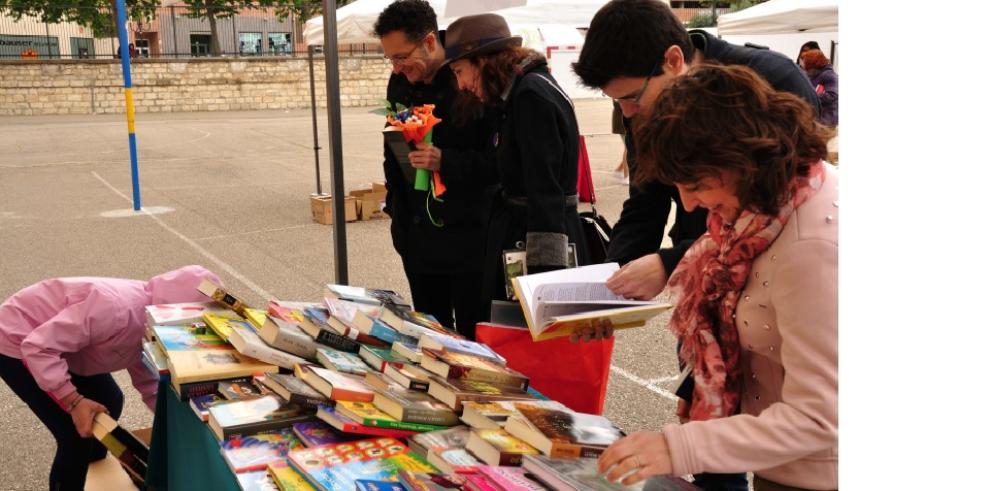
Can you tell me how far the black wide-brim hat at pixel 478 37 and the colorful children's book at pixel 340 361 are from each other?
3.20 ft

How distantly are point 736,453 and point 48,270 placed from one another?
709 centimetres

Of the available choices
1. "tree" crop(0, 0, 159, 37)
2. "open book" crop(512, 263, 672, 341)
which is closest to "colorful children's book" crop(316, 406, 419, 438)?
"open book" crop(512, 263, 672, 341)

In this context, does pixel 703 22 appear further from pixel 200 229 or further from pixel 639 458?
pixel 639 458

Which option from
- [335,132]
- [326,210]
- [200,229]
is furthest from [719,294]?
[200,229]

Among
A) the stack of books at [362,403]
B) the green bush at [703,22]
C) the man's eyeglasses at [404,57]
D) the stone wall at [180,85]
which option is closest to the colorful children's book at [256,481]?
the stack of books at [362,403]

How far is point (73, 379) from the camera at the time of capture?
3.02 metres

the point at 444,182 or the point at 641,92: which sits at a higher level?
the point at 641,92

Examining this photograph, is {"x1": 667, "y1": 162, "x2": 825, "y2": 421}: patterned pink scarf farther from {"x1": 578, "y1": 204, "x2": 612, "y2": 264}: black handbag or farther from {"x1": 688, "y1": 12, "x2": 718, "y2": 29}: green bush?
{"x1": 688, "y1": 12, "x2": 718, "y2": 29}: green bush

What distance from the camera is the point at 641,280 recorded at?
6.58ft

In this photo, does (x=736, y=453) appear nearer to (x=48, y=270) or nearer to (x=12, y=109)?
(x=48, y=270)

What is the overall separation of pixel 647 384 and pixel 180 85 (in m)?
27.2

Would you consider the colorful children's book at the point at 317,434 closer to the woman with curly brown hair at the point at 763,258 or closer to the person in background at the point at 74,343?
the woman with curly brown hair at the point at 763,258

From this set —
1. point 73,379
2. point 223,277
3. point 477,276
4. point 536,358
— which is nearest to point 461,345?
point 536,358

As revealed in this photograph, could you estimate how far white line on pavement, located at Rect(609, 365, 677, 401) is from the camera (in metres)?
4.42
